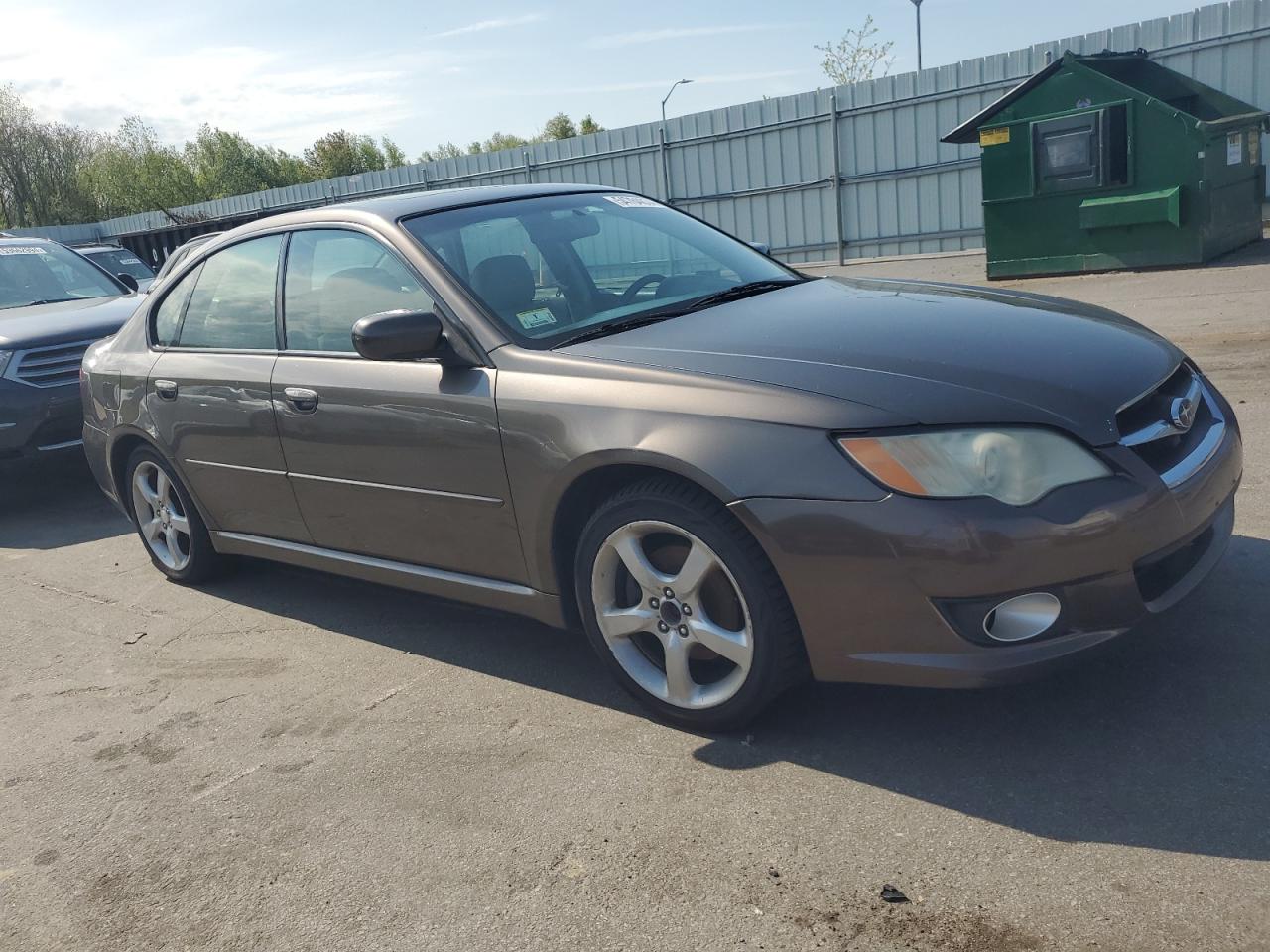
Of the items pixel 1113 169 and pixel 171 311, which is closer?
pixel 171 311

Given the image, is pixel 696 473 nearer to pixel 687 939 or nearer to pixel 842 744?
pixel 842 744

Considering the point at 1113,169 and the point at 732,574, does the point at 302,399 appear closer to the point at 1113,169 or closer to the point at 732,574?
the point at 732,574

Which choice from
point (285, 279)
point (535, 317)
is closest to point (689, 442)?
point (535, 317)

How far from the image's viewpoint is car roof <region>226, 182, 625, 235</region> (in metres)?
4.03

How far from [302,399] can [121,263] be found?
43.5 feet

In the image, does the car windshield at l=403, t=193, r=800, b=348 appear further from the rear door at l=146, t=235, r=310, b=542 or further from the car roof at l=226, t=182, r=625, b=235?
the rear door at l=146, t=235, r=310, b=542

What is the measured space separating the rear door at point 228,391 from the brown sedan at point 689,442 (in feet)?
0.05

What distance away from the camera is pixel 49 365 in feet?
23.3

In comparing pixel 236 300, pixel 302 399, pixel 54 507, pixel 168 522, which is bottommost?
pixel 54 507

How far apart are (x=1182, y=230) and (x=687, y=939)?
11.4 metres

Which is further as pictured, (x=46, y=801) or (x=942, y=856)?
(x=46, y=801)

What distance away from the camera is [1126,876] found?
2.31 meters

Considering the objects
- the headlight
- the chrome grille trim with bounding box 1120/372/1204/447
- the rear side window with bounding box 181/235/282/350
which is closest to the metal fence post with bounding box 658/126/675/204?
the rear side window with bounding box 181/235/282/350

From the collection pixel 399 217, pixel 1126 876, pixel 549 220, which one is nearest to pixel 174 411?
pixel 399 217
